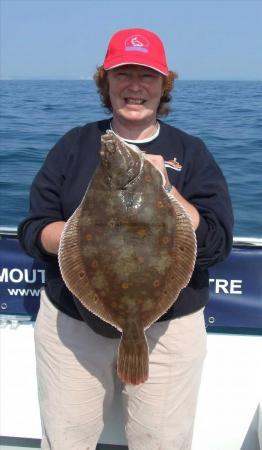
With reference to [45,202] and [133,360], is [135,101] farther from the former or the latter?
[133,360]

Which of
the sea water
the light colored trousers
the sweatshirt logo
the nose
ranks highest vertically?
the nose

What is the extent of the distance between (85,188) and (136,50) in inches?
24.9

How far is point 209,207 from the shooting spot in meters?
2.42

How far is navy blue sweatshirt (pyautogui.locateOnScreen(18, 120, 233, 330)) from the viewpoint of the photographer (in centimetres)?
245

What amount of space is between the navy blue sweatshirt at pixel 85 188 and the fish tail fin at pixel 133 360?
1.04ft

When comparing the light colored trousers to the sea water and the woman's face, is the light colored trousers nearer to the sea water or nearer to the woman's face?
the woman's face

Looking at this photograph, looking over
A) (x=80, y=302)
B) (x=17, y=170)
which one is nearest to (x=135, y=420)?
(x=80, y=302)

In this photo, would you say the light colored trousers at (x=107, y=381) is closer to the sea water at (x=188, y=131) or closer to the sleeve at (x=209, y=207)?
the sleeve at (x=209, y=207)

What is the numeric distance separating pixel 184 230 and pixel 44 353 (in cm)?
102

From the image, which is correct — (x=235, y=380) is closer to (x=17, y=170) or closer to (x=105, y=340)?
(x=105, y=340)

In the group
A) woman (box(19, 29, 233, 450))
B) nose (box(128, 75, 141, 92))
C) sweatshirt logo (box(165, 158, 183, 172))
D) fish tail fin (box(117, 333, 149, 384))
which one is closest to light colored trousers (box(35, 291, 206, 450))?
woman (box(19, 29, 233, 450))

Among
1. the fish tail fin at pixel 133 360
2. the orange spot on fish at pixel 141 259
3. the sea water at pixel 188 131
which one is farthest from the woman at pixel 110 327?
the sea water at pixel 188 131

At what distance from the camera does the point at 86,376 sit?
2594 millimetres

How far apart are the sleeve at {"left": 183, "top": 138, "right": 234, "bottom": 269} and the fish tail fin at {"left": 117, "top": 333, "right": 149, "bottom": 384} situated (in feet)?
1.43
